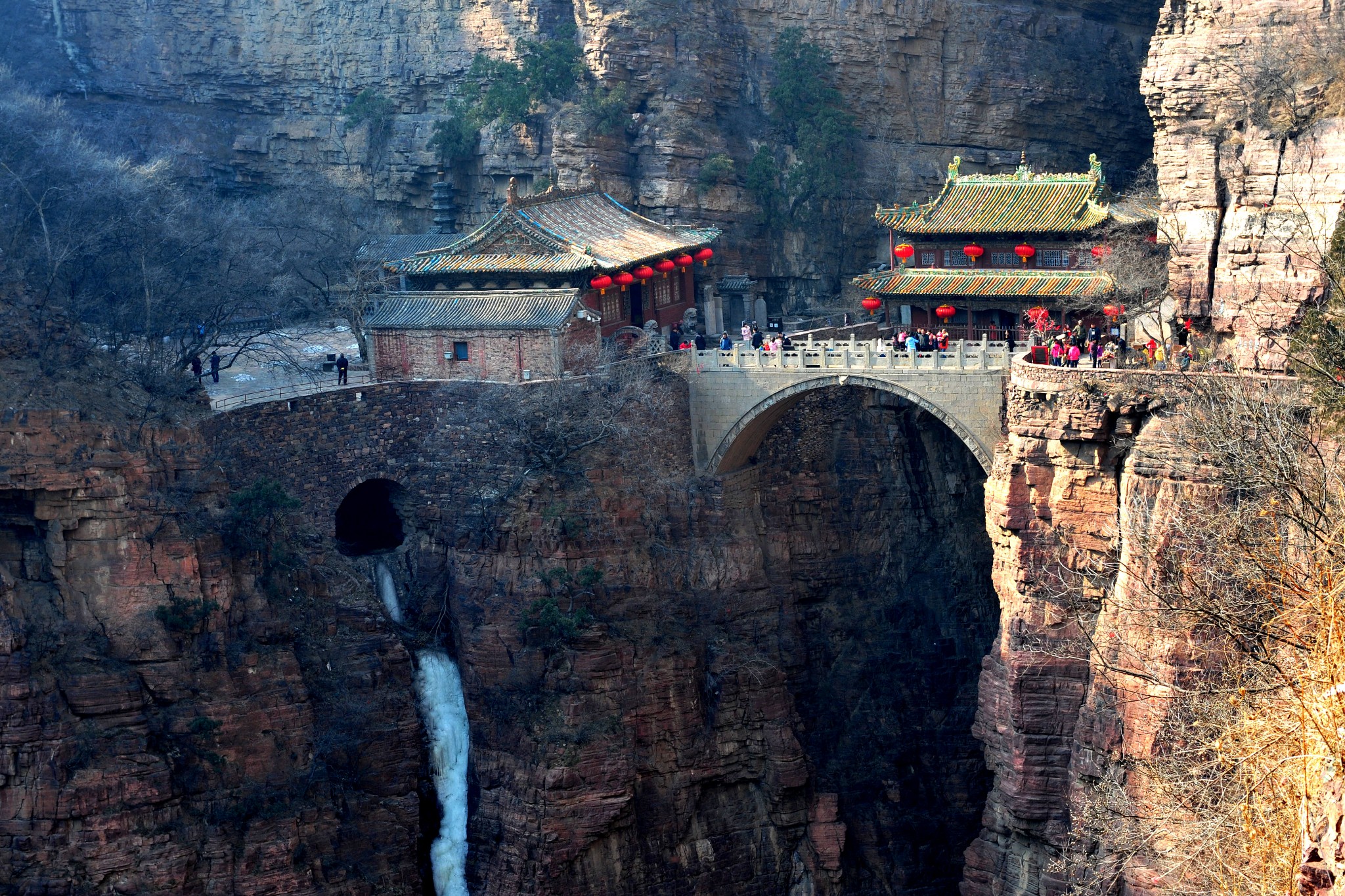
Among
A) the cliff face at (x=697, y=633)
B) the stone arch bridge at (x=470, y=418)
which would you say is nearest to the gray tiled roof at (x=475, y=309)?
the stone arch bridge at (x=470, y=418)

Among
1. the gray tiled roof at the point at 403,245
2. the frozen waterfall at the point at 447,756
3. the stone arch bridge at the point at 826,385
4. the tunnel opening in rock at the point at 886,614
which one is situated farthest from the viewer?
the gray tiled roof at the point at 403,245

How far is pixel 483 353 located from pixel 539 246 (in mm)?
3233

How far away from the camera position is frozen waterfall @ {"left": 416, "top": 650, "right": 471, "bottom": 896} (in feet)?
134

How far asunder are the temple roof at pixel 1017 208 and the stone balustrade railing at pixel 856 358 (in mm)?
4108

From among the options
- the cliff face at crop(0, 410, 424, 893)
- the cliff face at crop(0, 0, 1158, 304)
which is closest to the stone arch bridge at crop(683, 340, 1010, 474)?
the cliff face at crop(0, 0, 1158, 304)

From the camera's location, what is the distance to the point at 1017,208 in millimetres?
45406

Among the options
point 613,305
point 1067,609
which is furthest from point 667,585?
point 1067,609

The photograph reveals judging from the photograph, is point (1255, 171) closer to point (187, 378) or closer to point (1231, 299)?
point (1231, 299)

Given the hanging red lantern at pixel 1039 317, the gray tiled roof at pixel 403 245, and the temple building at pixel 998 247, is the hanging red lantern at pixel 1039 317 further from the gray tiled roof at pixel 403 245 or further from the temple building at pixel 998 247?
the gray tiled roof at pixel 403 245

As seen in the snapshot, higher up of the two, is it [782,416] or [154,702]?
[782,416]

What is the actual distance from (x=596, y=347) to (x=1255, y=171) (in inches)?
631

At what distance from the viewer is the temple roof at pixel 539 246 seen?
4372 cm

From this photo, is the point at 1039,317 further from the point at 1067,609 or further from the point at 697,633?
the point at 697,633

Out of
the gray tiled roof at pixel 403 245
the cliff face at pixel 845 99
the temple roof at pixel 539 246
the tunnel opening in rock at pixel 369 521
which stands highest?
the cliff face at pixel 845 99
